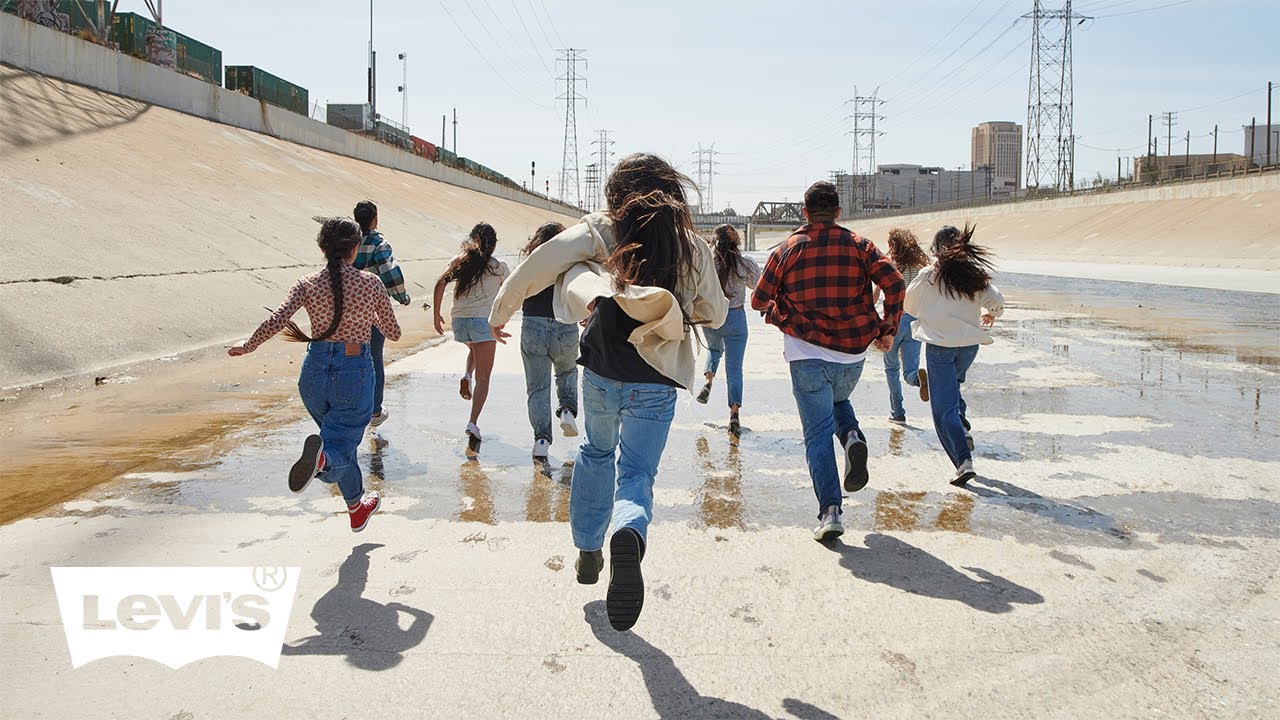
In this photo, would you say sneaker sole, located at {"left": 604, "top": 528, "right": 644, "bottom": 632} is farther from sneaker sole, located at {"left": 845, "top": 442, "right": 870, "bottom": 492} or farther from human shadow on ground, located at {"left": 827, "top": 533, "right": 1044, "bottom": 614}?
sneaker sole, located at {"left": 845, "top": 442, "right": 870, "bottom": 492}

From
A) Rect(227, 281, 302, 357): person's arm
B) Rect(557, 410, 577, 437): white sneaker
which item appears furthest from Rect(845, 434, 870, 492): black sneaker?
Rect(227, 281, 302, 357): person's arm

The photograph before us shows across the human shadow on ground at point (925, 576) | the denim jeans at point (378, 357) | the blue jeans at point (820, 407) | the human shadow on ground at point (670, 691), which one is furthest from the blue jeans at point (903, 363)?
the human shadow on ground at point (670, 691)

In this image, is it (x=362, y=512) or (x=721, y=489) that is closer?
(x=362, y=512)

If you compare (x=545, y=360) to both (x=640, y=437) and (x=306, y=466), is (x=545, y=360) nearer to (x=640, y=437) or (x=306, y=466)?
(x=306, y=466)

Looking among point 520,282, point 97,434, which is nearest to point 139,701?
point 520,282

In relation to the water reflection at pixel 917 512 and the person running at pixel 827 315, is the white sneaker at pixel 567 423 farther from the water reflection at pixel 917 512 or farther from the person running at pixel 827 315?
the water reflection at pixel 917 512

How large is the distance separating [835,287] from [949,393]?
1596 mm

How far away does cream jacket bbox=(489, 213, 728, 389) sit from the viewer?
3680 millimetres

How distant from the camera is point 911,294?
21.3ft

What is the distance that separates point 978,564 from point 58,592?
14.4 ft

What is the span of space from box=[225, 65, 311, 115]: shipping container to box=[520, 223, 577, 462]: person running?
33189mm

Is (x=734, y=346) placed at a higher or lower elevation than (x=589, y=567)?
higher

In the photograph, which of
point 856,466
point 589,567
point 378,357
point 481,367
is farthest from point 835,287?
point 378,357

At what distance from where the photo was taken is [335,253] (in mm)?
5078
